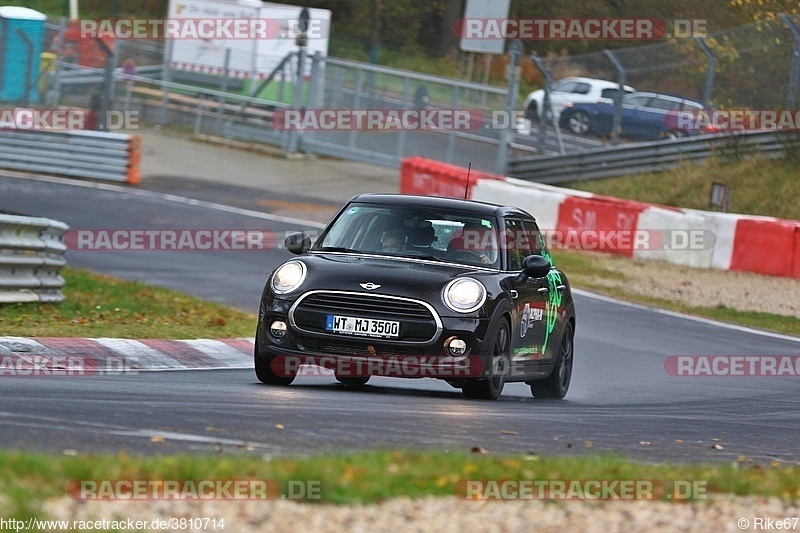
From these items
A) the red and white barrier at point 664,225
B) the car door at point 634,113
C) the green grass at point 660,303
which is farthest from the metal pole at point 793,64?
the green grass at point 660,303

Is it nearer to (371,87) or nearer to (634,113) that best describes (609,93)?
(634,113)

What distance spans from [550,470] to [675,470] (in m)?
0.78

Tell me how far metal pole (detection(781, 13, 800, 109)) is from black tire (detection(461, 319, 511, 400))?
57.0 feet

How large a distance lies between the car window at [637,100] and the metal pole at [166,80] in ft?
41.5

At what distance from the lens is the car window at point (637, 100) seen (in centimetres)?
2791

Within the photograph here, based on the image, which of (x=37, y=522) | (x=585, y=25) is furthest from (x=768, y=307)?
(x=585, y=25)

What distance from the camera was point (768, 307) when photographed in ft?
63.0

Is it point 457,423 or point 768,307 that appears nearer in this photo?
point 457,423

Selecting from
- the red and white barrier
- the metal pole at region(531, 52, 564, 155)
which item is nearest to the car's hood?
the red and white barrier

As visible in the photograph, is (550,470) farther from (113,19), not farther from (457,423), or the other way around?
(113,19)
